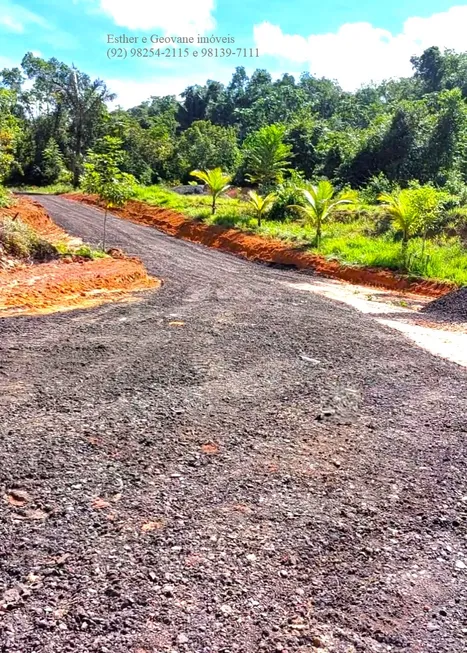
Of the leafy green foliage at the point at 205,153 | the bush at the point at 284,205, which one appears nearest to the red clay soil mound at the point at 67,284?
the bush at the point at 284,205

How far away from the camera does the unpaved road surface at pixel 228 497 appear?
7.90 ft

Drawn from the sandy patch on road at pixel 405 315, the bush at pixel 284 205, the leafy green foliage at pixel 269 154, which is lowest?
the sandy patch on road at pixel 405 315

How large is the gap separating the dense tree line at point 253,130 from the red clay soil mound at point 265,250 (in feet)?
15.3

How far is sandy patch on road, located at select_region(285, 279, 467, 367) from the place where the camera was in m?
7.56

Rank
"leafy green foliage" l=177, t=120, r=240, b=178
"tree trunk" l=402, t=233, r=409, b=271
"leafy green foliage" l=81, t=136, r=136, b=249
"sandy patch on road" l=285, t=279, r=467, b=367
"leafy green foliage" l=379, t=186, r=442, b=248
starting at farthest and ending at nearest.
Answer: "leafy green foliage" l=177, t=120, r=240, b=178
"tree trunk" l=402, t=233, r=409, b=271
"leafy green foliage" l=379, t=186, r=442, b=248
"leafy green foliage" l=81, t=136, r=136, b=249
"sandy patch on road" l=285, t=279, r=467, b=367

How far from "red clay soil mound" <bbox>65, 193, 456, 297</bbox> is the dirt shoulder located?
538cm

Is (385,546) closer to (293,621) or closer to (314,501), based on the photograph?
(314,501)

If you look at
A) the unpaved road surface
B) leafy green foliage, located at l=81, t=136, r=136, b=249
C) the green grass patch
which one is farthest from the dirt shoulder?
the green grass patch

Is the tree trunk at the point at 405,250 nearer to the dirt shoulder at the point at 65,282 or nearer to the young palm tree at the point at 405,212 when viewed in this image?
the young palm tree at the point at 405,212

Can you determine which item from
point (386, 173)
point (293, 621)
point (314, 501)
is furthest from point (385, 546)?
point (386, 173)

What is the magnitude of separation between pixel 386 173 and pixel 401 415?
2377cm

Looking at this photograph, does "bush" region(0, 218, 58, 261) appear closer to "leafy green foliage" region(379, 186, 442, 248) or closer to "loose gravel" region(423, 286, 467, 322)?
"loose gravel" region(423, 286, 467, 322)

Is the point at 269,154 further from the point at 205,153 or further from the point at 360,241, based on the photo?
the point at 205,153

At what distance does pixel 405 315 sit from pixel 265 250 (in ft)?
27.2
